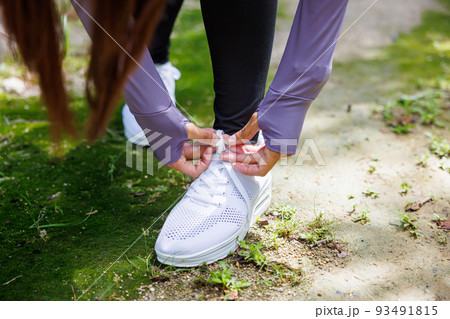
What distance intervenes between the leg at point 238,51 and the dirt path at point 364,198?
0.43 meters

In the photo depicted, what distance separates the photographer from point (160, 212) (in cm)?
156

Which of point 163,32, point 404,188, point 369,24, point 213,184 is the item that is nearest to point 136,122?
point 163,32

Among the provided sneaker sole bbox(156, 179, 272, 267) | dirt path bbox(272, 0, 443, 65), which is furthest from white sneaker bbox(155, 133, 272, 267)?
dirt path bbox(272, 0, 443, 65)

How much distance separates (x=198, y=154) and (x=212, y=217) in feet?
0.83

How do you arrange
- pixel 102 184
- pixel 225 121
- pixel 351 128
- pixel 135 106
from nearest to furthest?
1. pixel 135 106
2. pixel 225 121
3. pixel 102 184
4. pixel 351 128

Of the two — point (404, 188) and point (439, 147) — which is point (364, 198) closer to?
point (404, 188)

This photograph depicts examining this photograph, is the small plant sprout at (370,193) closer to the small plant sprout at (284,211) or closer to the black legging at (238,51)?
the small plant sprout at (284,211)

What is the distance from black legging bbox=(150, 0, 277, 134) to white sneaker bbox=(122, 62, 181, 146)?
584 mm

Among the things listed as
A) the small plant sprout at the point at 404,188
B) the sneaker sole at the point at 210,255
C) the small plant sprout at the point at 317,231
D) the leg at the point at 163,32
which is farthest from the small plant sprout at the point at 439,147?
the leg at the point at 163,32

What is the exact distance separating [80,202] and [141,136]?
18.7 inches

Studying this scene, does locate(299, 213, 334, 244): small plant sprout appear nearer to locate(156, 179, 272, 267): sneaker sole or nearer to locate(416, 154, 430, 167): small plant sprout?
locate(156, 179, 272, 267): sneaker sole

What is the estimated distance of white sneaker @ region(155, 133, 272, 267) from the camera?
129 centimetres
